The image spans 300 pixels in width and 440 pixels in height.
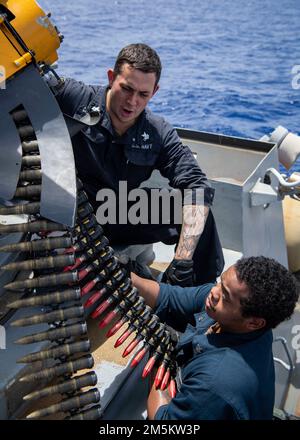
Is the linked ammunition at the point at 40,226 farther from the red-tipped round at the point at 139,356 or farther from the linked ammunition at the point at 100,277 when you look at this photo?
the red-tipped round at the point at 139,356

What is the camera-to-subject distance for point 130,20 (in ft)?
90.7

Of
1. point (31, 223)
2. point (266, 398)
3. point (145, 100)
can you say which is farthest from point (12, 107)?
point (266, 398)

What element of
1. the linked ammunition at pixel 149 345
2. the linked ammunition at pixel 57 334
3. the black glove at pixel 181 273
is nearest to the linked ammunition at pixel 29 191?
the linked ammunition at pixel 57 334

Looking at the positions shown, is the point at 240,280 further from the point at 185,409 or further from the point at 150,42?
the point at 150,42

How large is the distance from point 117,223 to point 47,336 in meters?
1.67

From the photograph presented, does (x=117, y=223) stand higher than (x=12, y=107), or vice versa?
(x=12, y=107)

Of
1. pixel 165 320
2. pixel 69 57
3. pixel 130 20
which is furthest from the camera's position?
pixel 130 20

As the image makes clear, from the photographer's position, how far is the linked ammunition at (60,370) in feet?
9.36

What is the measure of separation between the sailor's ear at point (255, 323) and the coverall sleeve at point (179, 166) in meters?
1.69

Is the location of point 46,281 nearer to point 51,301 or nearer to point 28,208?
point 51,301

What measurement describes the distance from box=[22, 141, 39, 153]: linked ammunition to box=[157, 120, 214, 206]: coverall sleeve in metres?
1.62

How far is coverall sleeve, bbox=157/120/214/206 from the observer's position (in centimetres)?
435

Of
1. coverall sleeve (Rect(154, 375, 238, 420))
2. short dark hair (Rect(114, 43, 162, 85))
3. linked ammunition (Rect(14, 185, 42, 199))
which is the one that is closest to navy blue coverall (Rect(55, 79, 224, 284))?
short dark hair (Rect(114, 43, 162, 85))
